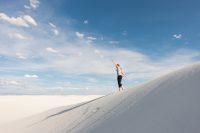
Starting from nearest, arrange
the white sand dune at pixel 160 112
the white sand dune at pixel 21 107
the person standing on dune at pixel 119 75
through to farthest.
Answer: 1. the white sand dune at pixel 160 112
2. the person standing on dune at pixel 119 75
3. the white sand dune at pixel 21 107

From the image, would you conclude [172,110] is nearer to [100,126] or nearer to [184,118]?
[184,118]

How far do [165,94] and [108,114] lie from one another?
71.6 inches

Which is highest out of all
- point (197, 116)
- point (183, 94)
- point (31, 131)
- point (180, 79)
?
point (180, 79)

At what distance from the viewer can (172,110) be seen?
4.97 m

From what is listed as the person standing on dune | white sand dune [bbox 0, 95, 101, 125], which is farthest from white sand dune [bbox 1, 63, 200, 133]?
white sand dune [bbox 0, 95, 101, 125]

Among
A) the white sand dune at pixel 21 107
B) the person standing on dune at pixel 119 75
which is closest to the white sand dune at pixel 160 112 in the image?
the person standing on dune at pixel 119 75

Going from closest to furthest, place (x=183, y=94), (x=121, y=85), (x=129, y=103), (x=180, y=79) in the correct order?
1. (x=183, y=94)
2. (x=180, y=79)
3. (x=129, y=103)
4. (x=121, y=85)

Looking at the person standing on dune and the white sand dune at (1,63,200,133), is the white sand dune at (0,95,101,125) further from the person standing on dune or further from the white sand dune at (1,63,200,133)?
the white sand dune at (1,63,200,133)

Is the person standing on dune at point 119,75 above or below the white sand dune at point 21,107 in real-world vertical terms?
above

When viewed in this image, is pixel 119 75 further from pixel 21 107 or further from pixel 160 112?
pixel 21 107

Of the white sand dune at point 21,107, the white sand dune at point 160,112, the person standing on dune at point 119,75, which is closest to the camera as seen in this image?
the white sand dune at point 160,112

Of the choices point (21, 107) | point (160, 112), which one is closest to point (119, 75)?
point (160, 112)

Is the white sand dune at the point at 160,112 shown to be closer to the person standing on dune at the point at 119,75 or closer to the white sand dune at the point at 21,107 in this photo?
the person standing on dune at the point at 119,75

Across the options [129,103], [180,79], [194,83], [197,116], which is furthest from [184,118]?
[129,103]
